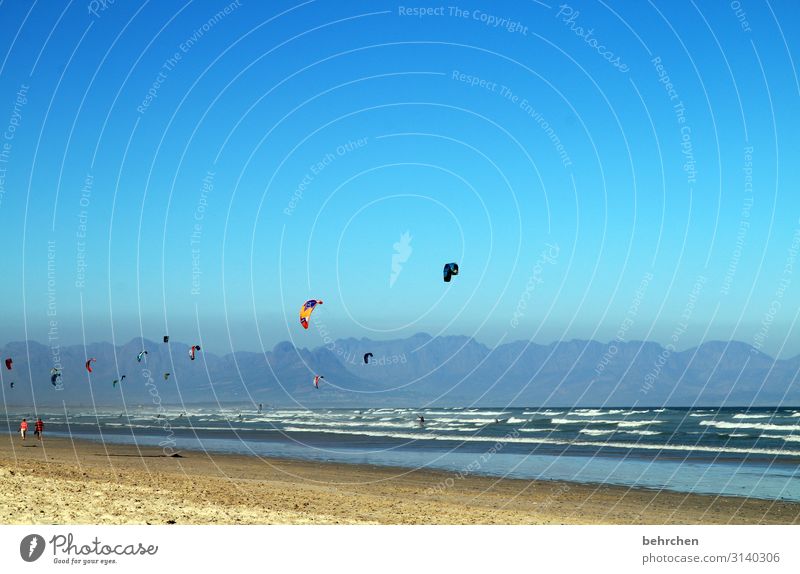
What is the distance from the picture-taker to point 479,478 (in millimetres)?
36219

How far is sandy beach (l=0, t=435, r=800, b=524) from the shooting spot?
62.7 feet

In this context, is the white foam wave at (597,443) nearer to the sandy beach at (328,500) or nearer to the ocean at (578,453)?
the ocean at (578,453)

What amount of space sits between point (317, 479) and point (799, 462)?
25.7 m

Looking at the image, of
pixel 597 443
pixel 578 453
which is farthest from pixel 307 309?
pixel 597 443
